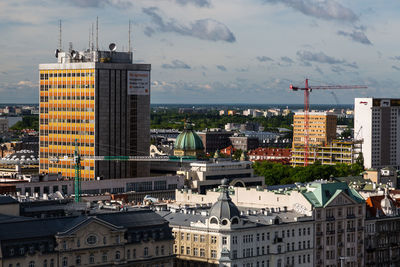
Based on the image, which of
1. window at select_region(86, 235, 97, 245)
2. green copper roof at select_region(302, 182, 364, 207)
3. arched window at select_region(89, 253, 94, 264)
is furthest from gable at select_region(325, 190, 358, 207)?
arched window at select_region(89, 253, 94, 264)

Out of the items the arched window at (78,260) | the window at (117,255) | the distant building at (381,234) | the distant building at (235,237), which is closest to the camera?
the arched window at (78,260)

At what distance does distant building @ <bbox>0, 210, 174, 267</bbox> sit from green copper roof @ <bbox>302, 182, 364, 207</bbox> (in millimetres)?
35172

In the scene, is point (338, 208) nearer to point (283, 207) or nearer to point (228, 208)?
point (283, 207)

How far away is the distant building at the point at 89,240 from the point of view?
139625mm

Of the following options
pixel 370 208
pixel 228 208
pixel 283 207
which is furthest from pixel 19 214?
pixel 370 208

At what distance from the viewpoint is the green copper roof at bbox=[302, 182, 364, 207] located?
184125mm

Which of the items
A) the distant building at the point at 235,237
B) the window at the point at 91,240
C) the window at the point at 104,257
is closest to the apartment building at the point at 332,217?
the distant building at the point at 235,237

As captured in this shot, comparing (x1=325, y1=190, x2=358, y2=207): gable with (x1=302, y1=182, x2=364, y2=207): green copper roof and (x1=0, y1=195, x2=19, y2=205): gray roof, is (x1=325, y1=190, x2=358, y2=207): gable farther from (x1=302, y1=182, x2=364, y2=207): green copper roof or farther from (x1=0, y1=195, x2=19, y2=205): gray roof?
(x1=0, y1=195, x2=19, y2=205): gray roof

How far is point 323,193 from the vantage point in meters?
185

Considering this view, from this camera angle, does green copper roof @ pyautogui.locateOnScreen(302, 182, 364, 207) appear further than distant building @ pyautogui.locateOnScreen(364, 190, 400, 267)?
No

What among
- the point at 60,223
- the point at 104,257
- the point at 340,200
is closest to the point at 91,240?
the point at 104,257

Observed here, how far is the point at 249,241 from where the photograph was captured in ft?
550

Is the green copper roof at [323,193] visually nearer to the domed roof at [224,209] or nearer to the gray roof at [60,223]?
the domed roof at [224,209]

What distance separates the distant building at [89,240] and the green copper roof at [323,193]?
3517 cm
